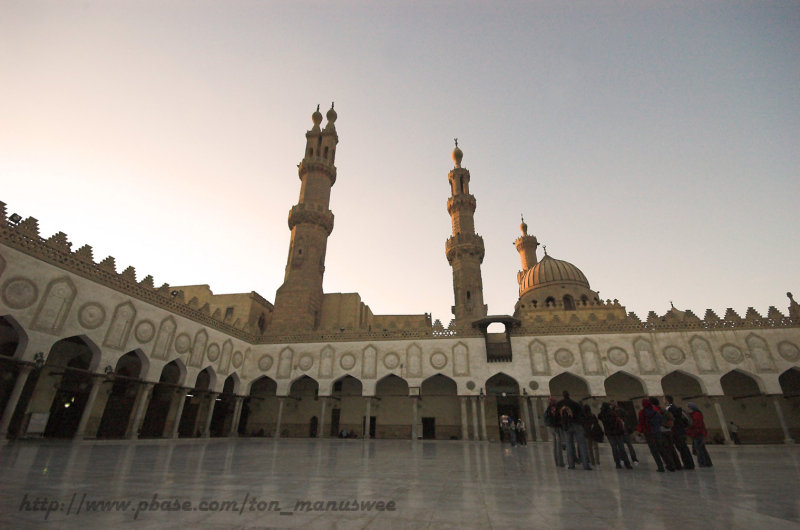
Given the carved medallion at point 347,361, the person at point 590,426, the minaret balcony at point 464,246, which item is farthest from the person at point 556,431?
the minaret balcony at point 464,246

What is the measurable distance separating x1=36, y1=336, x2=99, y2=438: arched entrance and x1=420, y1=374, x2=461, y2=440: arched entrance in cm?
1697

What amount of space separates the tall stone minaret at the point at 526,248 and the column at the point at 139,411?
120 ft

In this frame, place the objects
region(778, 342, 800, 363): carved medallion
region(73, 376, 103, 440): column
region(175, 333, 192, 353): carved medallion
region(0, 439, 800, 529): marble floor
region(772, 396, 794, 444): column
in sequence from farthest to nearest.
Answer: region(778, 342, 800, 363): carved medallion → region(175, 333, 192, 353): carved medallion → region(772, 396, 794, 444): column → region(73, 376, 103, 440): column → region(0, 439, 800, 529): marble floor

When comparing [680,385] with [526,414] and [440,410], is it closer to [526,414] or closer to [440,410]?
[526,414]

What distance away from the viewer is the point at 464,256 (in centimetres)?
3238

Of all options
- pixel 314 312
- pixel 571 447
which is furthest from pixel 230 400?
pixel 571 447

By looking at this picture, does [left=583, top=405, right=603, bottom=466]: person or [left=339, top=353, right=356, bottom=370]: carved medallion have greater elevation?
[left=339, top=353, right=356, bottom=370]: carved medallion

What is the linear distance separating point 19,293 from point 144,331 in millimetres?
5134

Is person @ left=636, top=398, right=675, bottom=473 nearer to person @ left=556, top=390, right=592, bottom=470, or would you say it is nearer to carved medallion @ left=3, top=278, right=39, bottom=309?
person @ left=556, top=390, right=592, bottom=470

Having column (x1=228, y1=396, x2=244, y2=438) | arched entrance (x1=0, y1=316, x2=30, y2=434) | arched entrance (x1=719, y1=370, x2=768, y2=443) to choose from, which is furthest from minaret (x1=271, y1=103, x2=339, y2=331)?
arched entrance (x1=719, y1=370, x2=768, y2=443)

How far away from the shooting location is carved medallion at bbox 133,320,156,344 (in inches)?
656

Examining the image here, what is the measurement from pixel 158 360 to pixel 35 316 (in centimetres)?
557

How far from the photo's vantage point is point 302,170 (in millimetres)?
33438

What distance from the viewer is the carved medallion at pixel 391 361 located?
75.2ft
